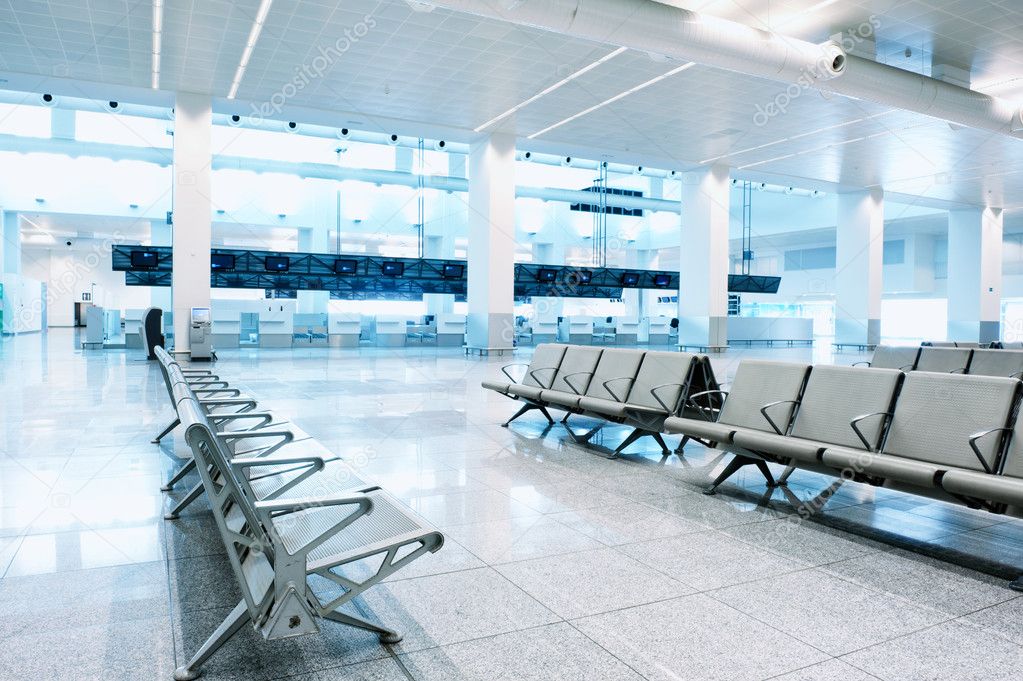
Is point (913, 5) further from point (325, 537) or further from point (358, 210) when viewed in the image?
point (358, 210)

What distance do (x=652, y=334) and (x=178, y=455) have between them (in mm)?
28474

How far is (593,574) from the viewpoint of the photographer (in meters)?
3.53

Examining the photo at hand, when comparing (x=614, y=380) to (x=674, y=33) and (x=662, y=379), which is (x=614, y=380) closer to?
(x=662, y=379)

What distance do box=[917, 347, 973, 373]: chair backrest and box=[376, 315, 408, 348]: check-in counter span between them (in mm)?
20864

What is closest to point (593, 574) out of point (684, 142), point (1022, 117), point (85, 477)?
point (85, 477)

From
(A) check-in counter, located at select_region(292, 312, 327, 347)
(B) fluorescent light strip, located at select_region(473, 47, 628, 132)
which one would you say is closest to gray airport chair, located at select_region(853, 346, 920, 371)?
(B) fluorescent light strip, located at select_region(473, 47, 628, 132)

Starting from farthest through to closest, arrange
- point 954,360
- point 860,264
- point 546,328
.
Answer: point 546,328 → point 860,264 → point 954,360

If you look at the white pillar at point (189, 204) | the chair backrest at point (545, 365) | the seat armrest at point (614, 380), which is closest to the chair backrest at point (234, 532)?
the seat armrest at point (614, 380)

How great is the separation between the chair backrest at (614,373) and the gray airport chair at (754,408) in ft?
4.48

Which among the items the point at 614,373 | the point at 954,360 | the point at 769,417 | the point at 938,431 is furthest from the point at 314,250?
the point at 938,431

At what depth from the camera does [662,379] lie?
665cm

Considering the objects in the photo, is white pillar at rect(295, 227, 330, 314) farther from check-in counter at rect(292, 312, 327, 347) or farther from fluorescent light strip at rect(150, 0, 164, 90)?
fluorescent light strip at rect(150, 0, 164, 90)

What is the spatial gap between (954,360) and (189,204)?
1570 centimetres

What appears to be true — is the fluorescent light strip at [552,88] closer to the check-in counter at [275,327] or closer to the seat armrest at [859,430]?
the check-in counter at [275,327]
